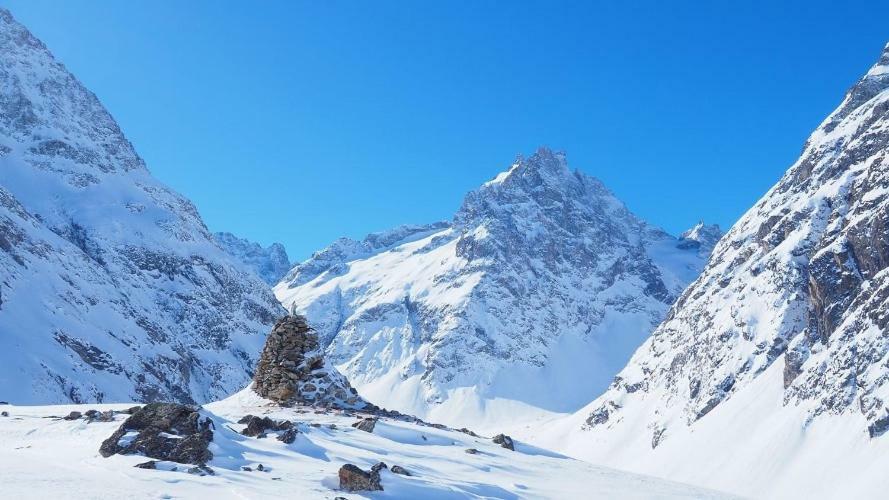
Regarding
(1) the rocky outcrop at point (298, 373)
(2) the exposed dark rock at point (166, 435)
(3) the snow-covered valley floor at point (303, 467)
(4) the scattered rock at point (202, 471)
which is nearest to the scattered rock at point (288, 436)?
(3) the snow-covered valley floor at point (303, 467)

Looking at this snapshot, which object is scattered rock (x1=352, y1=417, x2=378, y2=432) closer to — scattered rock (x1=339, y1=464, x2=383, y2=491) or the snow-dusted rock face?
scattered rock (x1=339, y1=464, x2=383, y2=491)

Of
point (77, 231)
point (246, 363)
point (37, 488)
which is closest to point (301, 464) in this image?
point (37, 488)

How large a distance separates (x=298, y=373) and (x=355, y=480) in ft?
55.1

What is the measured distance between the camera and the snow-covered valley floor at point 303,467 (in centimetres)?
1417

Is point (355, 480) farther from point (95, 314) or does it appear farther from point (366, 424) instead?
point (95, 314)

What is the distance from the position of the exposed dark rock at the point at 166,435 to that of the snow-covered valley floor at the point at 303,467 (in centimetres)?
38

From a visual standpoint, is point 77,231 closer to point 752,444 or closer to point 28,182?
point 28,182

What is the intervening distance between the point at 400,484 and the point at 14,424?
1180 cm

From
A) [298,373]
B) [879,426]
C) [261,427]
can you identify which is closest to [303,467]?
[261,427]

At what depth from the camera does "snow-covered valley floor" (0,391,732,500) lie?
14172mm

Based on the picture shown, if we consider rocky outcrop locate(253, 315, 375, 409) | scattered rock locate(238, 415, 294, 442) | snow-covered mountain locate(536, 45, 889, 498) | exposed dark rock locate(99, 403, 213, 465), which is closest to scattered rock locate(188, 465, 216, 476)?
exposed dark rock locate(99, 403, 213, 465)

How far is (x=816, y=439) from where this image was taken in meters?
136

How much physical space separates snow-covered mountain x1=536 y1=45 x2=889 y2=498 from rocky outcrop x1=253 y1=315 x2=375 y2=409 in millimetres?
108071

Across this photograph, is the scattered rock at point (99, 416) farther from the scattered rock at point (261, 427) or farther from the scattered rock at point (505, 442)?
the scattered rock at point (505, 442)
